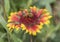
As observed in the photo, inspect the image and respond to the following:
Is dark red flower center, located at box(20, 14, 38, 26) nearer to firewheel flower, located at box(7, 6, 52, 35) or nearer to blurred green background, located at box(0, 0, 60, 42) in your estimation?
firewheel flower, located at box(7, 6, 52, 35)

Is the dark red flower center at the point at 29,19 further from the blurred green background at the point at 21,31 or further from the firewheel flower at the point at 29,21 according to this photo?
the blurred green background at the point at 21,31

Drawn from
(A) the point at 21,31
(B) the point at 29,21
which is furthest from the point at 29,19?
(A) the point at 21,31

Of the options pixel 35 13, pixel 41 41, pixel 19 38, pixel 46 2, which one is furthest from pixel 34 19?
pixel 46 2

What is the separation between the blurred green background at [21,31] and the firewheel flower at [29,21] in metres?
0.06

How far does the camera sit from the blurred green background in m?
1.35

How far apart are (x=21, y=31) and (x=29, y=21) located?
0.11 meters

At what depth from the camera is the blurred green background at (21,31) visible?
1.35m

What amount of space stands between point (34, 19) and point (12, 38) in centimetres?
19

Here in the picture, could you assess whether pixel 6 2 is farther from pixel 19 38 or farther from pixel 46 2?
pixel 46 2

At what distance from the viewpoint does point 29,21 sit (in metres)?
1.33

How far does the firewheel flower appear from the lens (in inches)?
49.9

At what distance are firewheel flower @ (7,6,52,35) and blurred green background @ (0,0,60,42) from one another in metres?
0.06

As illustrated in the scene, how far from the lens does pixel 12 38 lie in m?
1.33

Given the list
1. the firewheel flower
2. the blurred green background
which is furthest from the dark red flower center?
the blurred green background
